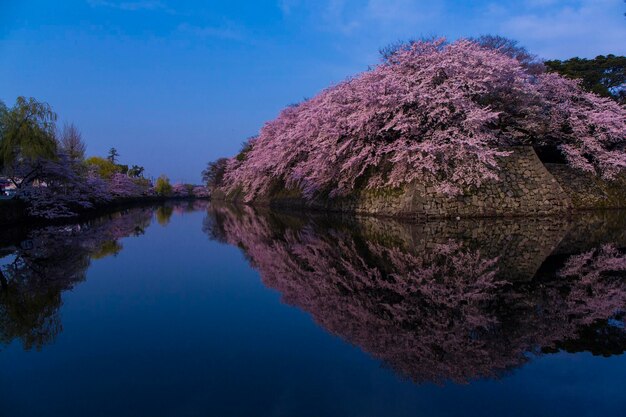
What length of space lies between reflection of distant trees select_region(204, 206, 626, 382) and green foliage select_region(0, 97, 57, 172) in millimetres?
16985

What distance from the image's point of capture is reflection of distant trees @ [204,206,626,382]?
13.6 ft

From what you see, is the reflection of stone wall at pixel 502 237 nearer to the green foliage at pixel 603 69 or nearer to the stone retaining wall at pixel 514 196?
the stone retaining wall at pixel 514 196

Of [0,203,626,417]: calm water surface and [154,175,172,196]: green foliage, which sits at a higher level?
[154,175,172,196]: green foliage

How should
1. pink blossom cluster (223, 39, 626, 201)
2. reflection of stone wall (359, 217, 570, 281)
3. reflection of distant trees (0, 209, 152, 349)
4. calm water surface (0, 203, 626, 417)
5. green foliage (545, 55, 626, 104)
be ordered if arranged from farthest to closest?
1. green foliage (545, 55, 626, 104)
2. pink blossom cluster (223, 39, 626, 201)
3. reflection of stone wall (359, 217, 570, 281)
4. reflection of distant trees (0, 209, 152, 349)
5. calm water surface (0, 203, 626, 417)

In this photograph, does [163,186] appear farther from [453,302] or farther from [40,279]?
[453,302]

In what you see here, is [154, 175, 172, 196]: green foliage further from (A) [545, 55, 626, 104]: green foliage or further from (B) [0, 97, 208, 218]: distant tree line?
(A) [545, 55, 626, 104]: green foliage

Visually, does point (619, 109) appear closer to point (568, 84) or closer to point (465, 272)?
point (568, 84)

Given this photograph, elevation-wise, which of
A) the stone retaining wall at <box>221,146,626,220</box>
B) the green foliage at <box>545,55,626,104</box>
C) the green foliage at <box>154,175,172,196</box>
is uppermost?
the green foliage at <box>545,55,626,104</box>

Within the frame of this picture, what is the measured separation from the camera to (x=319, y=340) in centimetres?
464

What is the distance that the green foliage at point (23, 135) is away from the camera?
2022 cm

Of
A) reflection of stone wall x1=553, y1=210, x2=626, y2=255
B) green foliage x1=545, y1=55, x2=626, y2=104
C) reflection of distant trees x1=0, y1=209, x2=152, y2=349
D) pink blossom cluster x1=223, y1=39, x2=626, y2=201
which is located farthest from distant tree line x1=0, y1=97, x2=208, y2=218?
green foliage x1=545, y1=55, x2=626, y2=104

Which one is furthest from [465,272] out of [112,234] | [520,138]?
[520,138]

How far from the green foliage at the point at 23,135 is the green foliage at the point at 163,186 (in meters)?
65.0

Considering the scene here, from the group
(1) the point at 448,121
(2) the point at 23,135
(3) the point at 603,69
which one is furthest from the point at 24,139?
(3) the point at 603,69
